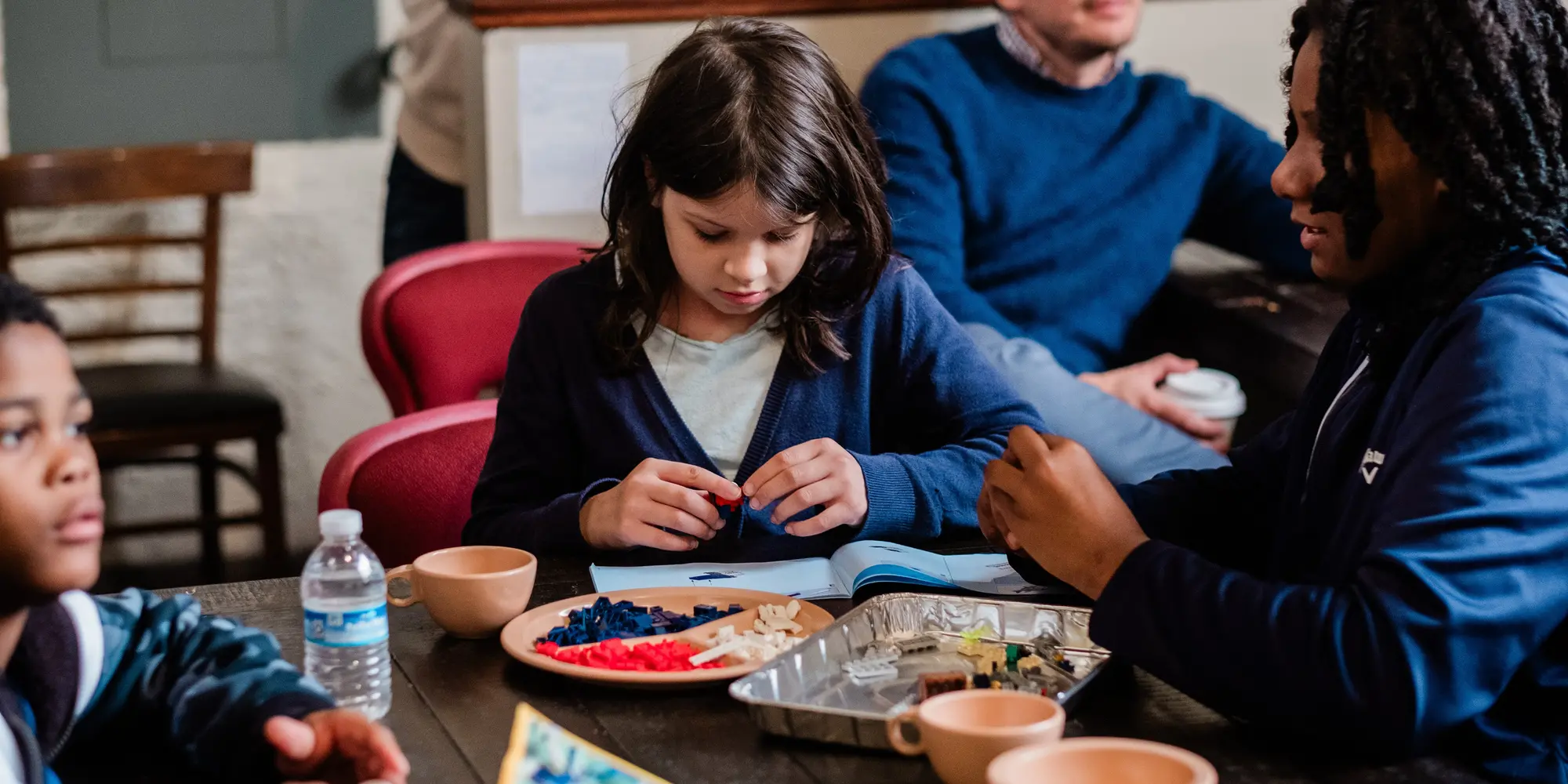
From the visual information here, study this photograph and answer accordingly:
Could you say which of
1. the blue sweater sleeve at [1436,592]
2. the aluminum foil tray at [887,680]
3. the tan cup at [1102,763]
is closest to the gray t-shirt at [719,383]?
the aluminum foil tray at [887,680]

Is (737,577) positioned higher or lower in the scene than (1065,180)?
lower

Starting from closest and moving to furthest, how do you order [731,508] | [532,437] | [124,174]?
[731,508] → [532,437] → [124,174]

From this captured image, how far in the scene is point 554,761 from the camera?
0.96m

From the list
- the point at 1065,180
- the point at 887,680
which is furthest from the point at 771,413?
the point at 1065,180

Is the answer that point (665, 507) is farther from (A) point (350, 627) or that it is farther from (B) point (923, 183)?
(B) point (923, 183)

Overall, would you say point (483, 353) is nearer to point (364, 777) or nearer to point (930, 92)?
point (930, 92)

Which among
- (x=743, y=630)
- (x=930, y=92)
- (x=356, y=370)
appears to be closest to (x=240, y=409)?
(x=356, y=370)

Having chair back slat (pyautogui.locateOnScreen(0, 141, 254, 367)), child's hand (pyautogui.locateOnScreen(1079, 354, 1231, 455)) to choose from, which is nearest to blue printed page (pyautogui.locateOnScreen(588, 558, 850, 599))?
child's hand (pyautogui.locateOnScreen(1079, 354, 1231, 455))

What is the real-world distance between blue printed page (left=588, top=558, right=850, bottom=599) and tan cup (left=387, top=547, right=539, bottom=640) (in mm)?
111

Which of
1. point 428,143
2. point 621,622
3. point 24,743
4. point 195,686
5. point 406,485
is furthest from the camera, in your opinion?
point 428,143

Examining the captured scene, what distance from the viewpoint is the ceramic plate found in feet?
3.68

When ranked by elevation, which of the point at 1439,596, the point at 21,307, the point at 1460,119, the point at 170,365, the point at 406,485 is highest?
the point at 1460,119

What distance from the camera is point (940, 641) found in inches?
47.8

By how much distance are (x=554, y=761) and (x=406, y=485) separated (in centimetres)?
95
